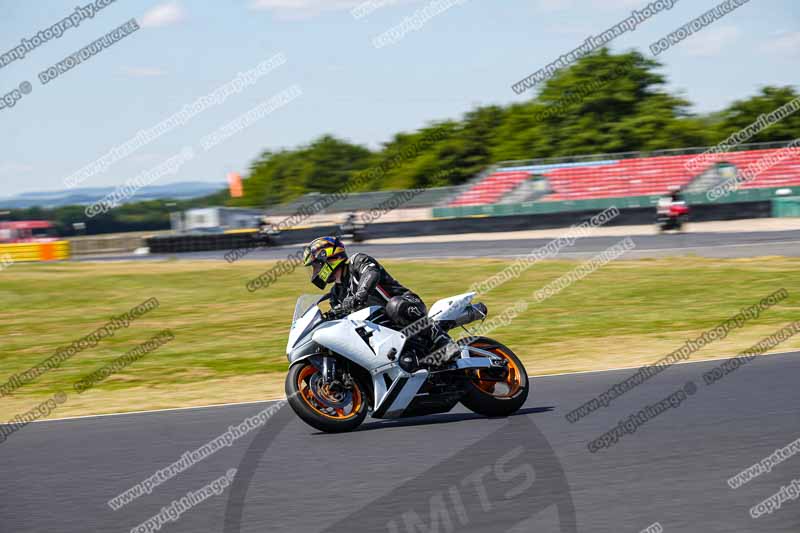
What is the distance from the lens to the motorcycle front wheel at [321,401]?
762 centimetres

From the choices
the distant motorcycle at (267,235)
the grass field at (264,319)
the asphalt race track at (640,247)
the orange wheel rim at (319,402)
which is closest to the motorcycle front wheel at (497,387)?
the orange wheel rim at (319,402)

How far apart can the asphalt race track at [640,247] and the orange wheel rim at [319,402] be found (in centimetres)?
1799

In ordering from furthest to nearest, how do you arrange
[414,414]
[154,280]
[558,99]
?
1. [558,99]
2. [154,280]
3. [414,414]

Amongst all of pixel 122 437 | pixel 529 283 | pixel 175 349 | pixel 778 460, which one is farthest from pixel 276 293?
pixel 778 460

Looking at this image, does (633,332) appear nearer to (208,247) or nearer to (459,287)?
(459,287)

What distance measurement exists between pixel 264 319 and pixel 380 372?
36.5 feet

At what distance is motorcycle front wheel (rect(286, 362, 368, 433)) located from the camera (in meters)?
7.62

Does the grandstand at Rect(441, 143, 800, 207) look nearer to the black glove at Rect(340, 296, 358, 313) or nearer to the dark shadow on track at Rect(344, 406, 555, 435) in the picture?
the dark shadow on track at Rect(344, 406, 555, 435)

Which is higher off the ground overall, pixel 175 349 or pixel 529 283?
pixel 175 349

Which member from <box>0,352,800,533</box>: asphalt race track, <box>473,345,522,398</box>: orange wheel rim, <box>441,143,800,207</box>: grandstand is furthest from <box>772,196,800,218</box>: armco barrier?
<box>473,345,522,398</box>: orange wheel rim

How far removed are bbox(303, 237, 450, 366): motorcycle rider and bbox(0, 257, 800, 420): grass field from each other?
9.82 feet

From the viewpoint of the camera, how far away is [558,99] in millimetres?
72562

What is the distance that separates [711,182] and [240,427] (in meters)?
35.0

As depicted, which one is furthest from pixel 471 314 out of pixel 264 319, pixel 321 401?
pixel 264 319
